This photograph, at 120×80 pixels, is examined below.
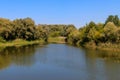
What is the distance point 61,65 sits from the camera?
110ft

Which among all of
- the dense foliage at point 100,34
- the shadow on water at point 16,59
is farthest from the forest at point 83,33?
the shadow on water at point 16,59

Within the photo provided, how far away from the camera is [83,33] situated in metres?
75.3

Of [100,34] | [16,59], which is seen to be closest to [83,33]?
[100,34]

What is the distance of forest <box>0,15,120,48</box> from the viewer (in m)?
60.1

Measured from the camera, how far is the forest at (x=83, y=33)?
2366 inches

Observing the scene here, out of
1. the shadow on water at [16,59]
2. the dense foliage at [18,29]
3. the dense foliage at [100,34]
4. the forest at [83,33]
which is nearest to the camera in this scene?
the shadow on water at [16,59]

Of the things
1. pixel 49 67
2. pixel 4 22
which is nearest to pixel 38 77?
pixel 49 67

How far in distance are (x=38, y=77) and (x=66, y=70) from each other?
5.07 m

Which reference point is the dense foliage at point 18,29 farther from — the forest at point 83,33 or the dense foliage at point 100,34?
the dense foliage at point 100,34

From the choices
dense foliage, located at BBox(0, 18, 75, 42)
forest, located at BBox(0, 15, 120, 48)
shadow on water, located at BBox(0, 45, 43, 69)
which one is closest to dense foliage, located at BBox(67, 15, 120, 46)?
forest, located at BBox(0, 15, 120, 48)

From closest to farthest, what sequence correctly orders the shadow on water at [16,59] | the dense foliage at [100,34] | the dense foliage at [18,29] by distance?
the shadow on water at [16,59], the dense foliage at [100,34], the dense foliage at [18,29]

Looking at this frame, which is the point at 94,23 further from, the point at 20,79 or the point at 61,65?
the point at 20,79

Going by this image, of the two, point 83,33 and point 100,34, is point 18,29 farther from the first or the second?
point 100,34

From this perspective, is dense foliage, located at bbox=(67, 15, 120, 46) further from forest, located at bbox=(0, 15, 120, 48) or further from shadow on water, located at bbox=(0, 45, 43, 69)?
shadow on water, located at bbox=(0, 45, 43, 69)
